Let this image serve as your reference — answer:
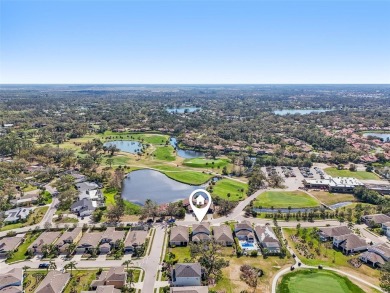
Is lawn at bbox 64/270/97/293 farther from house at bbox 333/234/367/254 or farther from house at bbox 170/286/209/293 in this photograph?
house at bbox 333/234/367/254

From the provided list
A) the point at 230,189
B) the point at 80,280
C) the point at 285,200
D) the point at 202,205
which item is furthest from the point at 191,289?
the point at 230,189

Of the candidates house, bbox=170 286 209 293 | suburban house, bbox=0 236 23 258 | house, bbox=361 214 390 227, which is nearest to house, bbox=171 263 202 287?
house, bbox=170 286 209 293

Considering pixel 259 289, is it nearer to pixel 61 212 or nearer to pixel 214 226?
pixel 214 226

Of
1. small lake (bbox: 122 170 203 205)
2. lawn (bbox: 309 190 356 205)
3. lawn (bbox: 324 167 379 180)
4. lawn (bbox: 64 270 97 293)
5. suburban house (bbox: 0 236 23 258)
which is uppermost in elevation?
suburban house (bbox: 0 236 23 258)

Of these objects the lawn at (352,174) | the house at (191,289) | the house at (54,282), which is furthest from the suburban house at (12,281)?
the lawn at (352,174)

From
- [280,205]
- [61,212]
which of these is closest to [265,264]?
[280,205]
